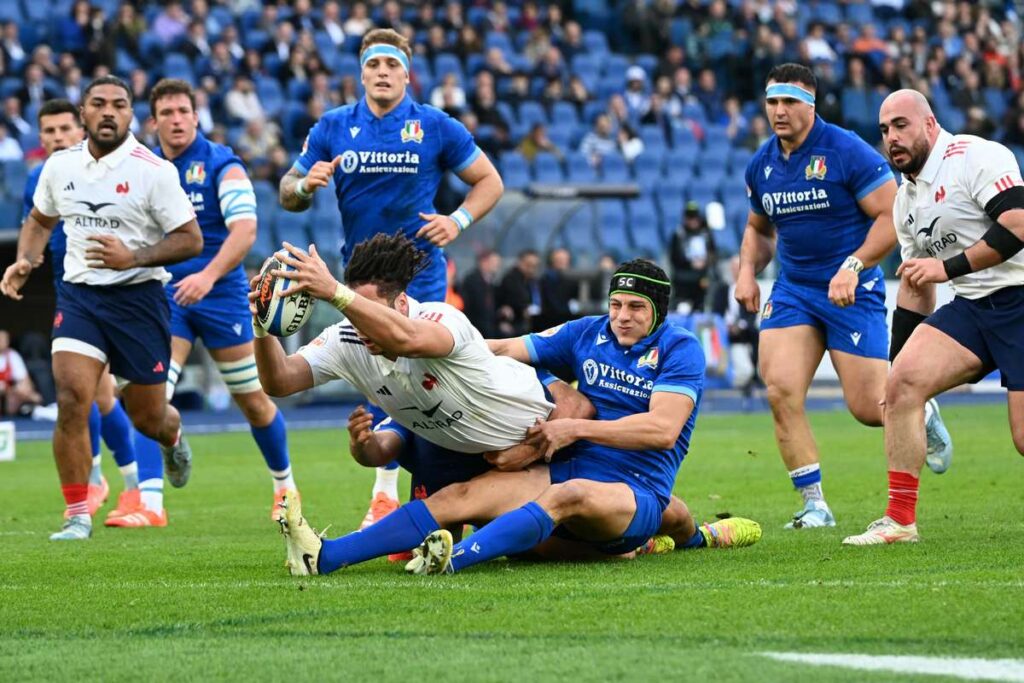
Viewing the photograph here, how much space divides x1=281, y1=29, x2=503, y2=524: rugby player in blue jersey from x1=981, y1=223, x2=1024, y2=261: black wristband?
3106 millimetres

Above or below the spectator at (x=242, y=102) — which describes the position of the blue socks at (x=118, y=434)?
below

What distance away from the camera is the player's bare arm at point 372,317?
6328 millimetres

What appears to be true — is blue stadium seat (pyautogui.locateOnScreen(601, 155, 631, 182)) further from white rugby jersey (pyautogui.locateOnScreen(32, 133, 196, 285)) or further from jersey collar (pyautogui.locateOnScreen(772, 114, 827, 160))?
white rugby jersey (pyautogui.locateOnScreen(32, 133, 196, 285))

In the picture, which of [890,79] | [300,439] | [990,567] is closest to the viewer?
[990,567]

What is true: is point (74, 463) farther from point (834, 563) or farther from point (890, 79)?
point (890, 79)

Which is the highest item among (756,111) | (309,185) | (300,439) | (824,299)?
(756,111)

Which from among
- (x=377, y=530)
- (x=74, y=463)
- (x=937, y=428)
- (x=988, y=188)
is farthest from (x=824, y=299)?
(x=74, y=463)

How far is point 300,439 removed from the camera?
18.7m

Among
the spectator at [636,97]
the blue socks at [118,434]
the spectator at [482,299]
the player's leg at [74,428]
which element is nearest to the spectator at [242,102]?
the spectator at [482,299]

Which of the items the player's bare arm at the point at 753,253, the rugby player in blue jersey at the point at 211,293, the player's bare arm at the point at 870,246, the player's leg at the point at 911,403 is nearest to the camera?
the player's leg at the point at 911,403

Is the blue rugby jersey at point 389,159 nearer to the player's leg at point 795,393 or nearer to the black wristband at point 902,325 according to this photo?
the player's leg at point 795,393

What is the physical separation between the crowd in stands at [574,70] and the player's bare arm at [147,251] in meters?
12.8

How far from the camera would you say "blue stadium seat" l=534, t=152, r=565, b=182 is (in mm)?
26953

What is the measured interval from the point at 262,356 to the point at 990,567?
3.14 meters
